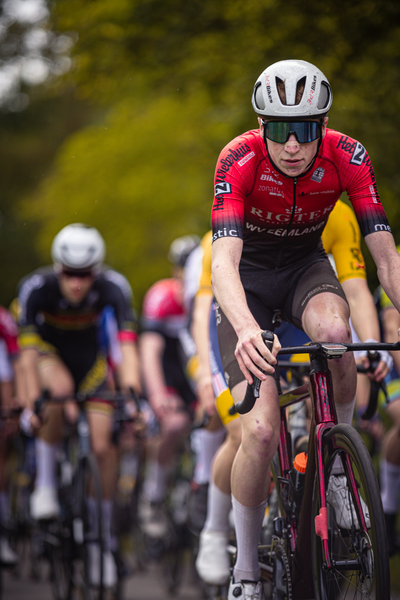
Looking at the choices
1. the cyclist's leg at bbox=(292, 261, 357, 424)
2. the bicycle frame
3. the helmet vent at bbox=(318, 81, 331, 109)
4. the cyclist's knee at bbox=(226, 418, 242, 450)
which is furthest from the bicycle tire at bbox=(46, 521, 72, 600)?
the helmet vent at bbox=(318, 81, 331, 109)

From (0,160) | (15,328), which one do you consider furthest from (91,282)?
(0,160)

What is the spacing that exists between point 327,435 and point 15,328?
17.6 feet

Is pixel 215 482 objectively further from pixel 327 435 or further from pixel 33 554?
pixel 33 554

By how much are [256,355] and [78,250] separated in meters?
3.67

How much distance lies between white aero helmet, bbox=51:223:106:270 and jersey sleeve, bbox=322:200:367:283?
8.29 ft

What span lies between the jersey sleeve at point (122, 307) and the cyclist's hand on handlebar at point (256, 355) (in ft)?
12.0

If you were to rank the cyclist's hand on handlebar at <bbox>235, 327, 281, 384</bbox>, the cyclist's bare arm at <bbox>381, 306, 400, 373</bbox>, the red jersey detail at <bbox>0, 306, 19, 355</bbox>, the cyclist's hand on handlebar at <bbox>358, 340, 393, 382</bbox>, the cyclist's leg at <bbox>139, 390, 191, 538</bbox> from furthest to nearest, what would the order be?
the cyclist's leg at <bbox>139, 390, 191, 538</bbox>
the red jersey detail at <bbox>0, 306, 19, 355</bbox>
the cyclist's bare arm at <bbox>381, 306, 400, 373</bbox>
the cyclist's hand on handlebar at <bbox>358, 340, 393, 382</bbox>
the cyclist's hand on handlebar at <bbox>235, 327, 281, 384</bbox>

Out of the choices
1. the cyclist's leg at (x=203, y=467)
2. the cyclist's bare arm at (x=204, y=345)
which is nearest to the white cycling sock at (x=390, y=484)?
the cyclist's leg at (x=203, y=467)

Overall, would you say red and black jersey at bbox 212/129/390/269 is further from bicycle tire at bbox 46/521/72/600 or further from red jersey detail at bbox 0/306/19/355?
red jersey detail at bbox 0/306/19/355

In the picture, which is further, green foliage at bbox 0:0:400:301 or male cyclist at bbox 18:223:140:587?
green foliage at bbox 0:0:400:301

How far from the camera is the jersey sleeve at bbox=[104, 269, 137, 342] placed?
670 cm

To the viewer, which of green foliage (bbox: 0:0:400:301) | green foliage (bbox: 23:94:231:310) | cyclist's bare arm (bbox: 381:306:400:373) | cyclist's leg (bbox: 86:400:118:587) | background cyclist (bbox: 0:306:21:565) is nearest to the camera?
cyclist's bare arm (bbox: 381:306:400:373)

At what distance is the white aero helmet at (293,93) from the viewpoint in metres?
3.47

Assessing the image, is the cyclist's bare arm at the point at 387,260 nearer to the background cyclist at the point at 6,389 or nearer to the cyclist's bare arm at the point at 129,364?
the cyclist's bare arm at the point at 129,364
